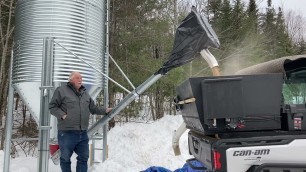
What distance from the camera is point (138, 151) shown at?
762 centimetres

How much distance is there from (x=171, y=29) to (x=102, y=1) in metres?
4.26

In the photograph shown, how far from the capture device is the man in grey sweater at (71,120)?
191 inches

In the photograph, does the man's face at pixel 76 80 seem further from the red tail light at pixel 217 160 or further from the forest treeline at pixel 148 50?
the forest treeline at pixel 148 50

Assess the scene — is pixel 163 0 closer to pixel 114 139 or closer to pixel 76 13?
pixel 114 139

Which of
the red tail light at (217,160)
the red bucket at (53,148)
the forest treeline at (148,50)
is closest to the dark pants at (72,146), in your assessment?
the red bucket at (53,148)

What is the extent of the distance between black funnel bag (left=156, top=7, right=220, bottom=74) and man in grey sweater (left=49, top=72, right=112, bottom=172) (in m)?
1.59

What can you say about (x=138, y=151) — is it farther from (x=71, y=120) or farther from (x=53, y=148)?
(x=71, y=120)

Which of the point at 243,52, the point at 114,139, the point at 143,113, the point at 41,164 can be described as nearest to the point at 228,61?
the point at 243,52

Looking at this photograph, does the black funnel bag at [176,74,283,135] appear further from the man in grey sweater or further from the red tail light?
the man in grey sweater

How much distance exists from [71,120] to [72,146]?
40cm

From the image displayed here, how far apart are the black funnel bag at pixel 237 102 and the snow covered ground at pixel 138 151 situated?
3288 millimetres

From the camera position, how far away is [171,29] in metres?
10.5

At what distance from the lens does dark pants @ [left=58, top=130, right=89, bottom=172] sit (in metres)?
4.89

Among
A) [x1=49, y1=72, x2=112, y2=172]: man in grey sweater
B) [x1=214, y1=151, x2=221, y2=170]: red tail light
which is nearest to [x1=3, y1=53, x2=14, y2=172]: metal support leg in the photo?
[x1=49, y1=72, x2=112, y2=172]: man in grey sweater
